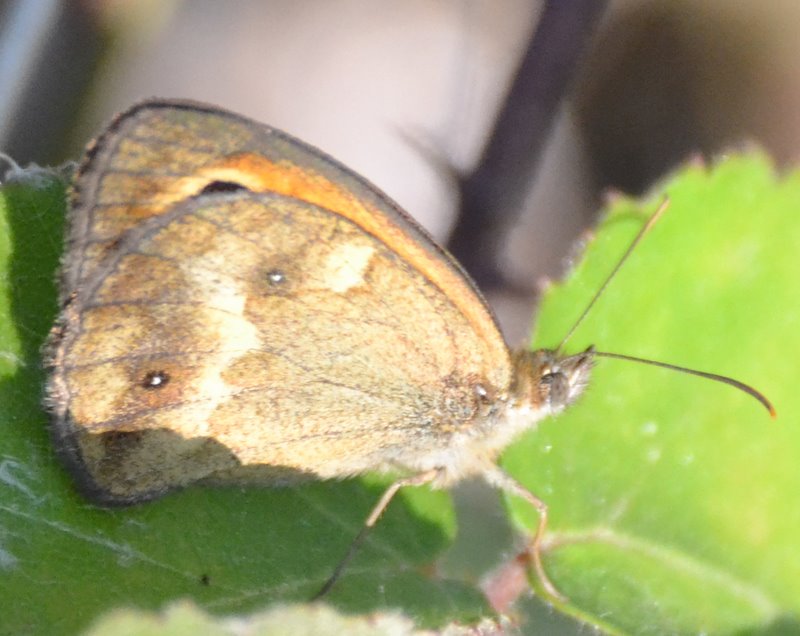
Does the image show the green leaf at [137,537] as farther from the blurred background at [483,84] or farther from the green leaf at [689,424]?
the blurred background at [483,84]

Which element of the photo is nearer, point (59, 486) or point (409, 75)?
point (59, 486)

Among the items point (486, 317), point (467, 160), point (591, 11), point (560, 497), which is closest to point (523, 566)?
point (560, 497)

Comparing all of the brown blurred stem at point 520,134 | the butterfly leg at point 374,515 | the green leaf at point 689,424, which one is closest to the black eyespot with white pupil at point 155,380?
the butterfly leg at point 374,515

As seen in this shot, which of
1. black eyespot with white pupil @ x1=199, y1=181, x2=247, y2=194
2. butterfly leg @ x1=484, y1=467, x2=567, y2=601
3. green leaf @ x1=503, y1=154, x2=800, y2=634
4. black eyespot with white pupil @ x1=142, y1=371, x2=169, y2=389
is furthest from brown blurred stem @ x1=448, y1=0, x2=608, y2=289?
black eyespot with white pupil @ x1=142, y1=371, x2=169, y2=389

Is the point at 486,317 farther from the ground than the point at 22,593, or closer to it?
farther from the ground

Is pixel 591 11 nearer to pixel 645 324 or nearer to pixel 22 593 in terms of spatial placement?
pixel 645 324

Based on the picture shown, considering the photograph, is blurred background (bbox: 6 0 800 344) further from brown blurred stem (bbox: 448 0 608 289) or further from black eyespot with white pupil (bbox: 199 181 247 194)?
black eyespot with white pupil (bbox: 199 181 247 194)

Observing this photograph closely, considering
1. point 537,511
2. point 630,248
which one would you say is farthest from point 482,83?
point 537,511

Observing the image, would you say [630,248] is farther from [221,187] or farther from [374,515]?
[221,187]
